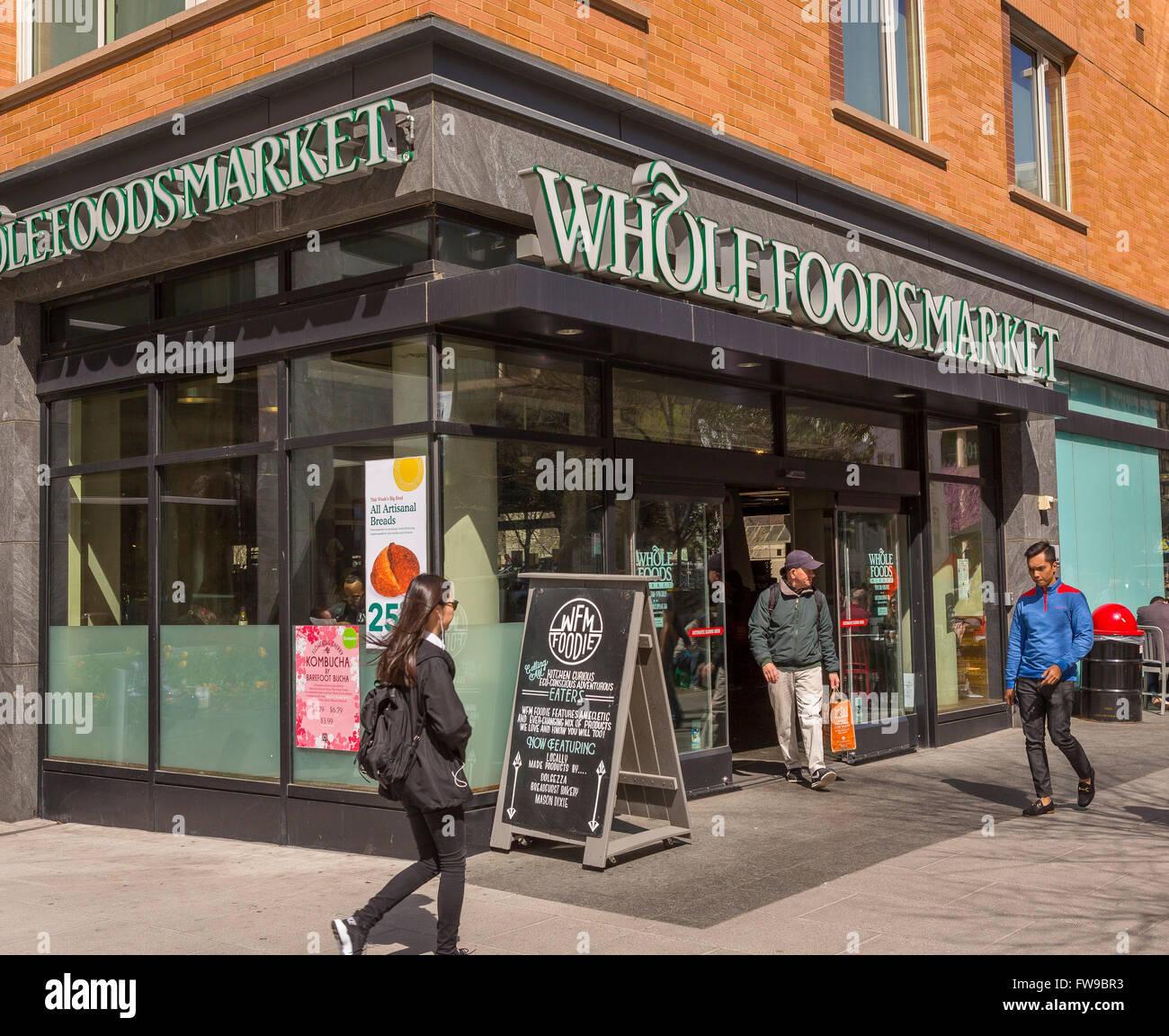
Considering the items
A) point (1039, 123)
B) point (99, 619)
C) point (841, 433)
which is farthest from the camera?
point (1039, 123)

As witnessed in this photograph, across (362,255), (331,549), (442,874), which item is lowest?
(442,874)

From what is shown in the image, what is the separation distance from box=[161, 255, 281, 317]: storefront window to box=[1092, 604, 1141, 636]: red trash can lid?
10.1 meters

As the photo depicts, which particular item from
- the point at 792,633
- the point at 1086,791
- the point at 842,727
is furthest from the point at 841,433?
the point at 1086,791

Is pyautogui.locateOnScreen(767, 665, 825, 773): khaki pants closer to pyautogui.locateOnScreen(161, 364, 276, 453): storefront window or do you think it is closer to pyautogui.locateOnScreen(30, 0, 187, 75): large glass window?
pyautogui.locateOnScreen(161, 364, 276, 453): storefront window

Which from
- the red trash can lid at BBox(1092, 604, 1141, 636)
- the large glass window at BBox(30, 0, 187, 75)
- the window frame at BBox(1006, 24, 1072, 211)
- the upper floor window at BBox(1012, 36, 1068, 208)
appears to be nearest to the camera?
the large glass window at BBox(30, 0, 187, 75)

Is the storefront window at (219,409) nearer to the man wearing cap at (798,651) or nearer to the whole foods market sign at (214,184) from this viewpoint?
the whole foods market sign at (214,184)

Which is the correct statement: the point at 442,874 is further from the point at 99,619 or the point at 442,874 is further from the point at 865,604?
the point at 865,604

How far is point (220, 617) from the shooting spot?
9.20 metres

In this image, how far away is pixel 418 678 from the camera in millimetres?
5520

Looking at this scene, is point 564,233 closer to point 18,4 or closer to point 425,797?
point 425,797

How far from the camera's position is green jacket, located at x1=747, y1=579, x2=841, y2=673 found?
1015 centimetres

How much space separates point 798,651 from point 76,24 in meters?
8.06

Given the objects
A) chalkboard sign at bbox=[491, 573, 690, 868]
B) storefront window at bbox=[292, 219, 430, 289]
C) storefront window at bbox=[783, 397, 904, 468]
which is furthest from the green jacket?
storefront window at bbox=[292, 219, 430, 289]

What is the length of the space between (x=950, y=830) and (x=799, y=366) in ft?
12.5
